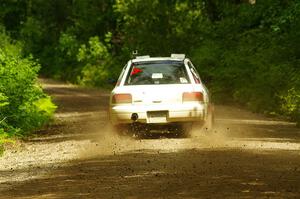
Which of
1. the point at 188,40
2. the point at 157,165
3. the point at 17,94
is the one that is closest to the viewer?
the point at 157,165

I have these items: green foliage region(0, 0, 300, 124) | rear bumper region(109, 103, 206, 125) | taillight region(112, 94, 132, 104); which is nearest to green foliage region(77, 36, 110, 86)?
green foliage region(0, 0, 300, 124)

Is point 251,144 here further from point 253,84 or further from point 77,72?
point 77,72

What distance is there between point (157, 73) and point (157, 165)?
15.8ft

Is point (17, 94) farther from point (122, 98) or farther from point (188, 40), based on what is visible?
point (188, 40)

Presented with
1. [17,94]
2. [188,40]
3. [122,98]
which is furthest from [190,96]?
[188,40]

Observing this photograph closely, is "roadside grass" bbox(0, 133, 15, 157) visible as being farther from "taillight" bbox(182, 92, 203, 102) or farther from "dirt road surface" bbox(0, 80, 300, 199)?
"taillight" bbox(182, 92, 203, 102)

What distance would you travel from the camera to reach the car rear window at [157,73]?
1656 cm

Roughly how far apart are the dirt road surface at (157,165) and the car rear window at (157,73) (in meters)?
1.19

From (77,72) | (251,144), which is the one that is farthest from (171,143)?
(77,72)

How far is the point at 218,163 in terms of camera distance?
39.8ft

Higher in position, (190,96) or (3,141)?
Answer: (190,96)

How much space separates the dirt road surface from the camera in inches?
384

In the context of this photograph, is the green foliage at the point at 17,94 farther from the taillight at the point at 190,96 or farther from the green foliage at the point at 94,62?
the green foliage at the point at 94,62

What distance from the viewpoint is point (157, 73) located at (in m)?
16.7
